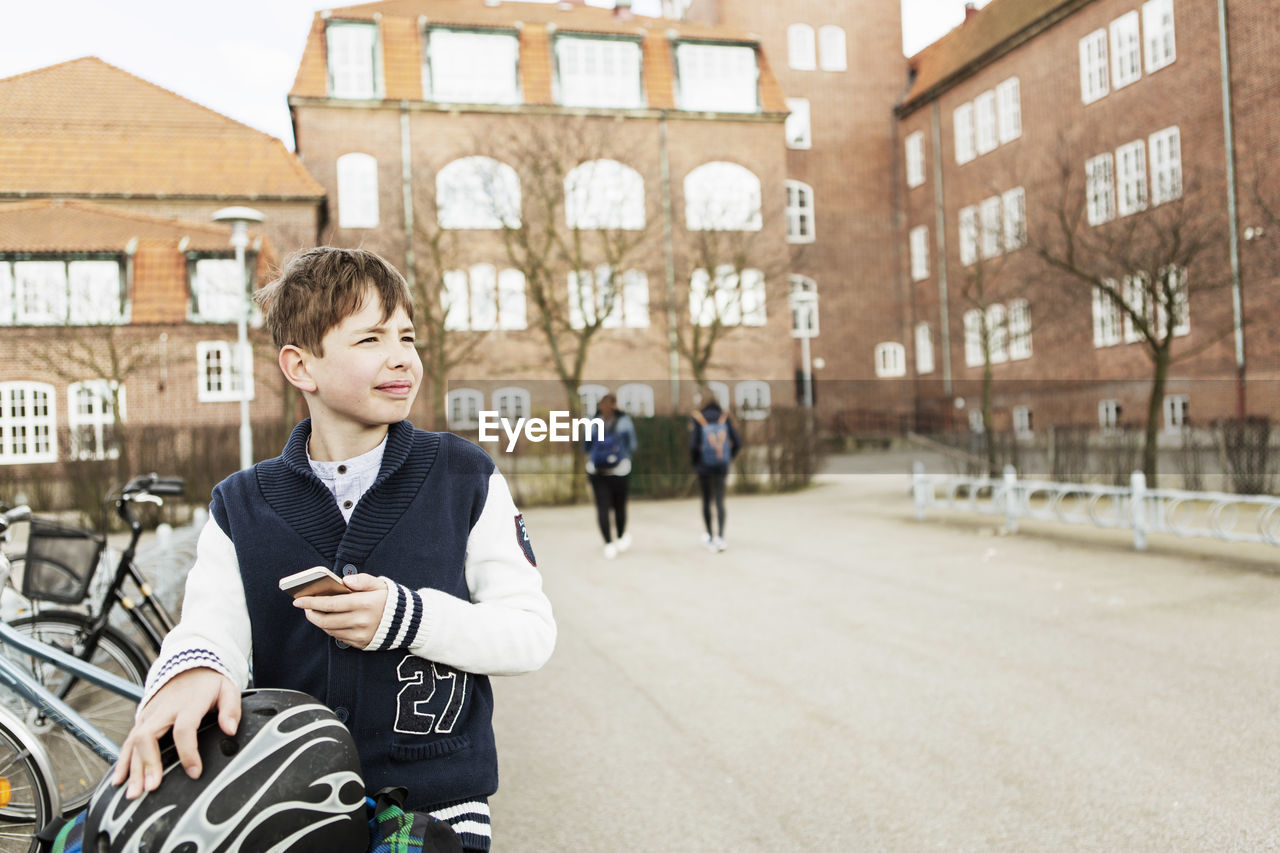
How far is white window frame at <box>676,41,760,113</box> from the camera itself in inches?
1448

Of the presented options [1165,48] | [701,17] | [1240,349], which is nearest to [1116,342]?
[1240,349]

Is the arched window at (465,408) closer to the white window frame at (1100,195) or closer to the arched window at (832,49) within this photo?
the white window frame at (1100,195)

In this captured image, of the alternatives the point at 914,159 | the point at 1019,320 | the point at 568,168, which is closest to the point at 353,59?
the point at 568,168

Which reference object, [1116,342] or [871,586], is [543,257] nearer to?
[871,586]

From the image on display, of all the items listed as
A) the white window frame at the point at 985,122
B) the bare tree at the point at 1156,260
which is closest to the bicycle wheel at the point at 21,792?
the bare tree at the point at 1156,260

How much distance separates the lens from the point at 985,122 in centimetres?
3747

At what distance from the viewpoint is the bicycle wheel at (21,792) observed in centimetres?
305

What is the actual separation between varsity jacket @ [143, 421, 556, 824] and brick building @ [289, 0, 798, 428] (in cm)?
1995

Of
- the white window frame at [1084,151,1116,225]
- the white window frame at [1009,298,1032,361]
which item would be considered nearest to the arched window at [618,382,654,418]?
the white window frame at [1084,151,1116,225]

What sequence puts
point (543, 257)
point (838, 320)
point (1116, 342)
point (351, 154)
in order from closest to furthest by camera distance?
point (543, 257)
point (1116, 342)
point (351, 154)
point (838, 320)

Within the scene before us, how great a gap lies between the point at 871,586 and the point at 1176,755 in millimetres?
5193

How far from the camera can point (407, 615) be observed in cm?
178

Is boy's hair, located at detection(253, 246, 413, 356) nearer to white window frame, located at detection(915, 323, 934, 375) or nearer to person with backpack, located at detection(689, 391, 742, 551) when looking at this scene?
person with backpack, located at detection(689, 391, 742, 551)

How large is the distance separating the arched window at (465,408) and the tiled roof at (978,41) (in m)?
34.6
